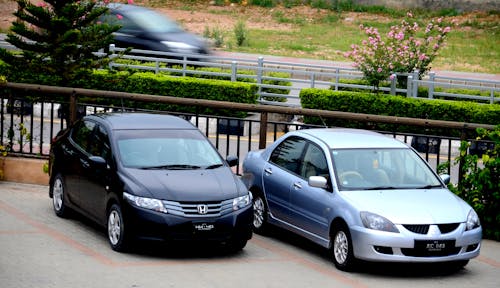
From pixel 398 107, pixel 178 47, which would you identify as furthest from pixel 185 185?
pixel 178 47

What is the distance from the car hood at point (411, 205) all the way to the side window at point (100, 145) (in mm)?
2967

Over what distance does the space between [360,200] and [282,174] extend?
1.77 meters

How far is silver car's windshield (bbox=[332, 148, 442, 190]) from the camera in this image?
505 inches

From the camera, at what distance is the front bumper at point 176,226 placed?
12.3 metres

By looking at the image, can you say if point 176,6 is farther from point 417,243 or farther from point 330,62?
point 417,243

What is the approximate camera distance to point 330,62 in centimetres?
4334

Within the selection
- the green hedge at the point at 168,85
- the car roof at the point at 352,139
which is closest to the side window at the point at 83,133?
the car roof at the point at 352,139

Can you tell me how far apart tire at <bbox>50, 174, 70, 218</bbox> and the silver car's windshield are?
374 centimetres

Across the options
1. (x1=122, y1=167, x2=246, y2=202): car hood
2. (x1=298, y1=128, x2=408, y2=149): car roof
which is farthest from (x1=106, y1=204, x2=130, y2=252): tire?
(x1=298, y1=128, x2=408, y2=149): car roof

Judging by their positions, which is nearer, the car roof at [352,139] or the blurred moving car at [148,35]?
the car roof at [352,139]

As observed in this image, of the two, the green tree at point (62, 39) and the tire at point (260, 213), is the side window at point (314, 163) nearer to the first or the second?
the tire at point (260, 213)

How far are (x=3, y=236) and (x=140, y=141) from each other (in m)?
1.97

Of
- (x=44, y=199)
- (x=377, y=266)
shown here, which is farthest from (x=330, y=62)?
(x=377, y=266)

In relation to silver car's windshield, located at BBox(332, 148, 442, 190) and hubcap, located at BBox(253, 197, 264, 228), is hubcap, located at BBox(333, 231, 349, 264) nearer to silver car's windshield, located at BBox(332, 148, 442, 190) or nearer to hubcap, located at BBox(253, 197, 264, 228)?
silver car's windshield, located at BBox(332, 148, 442, 190)
